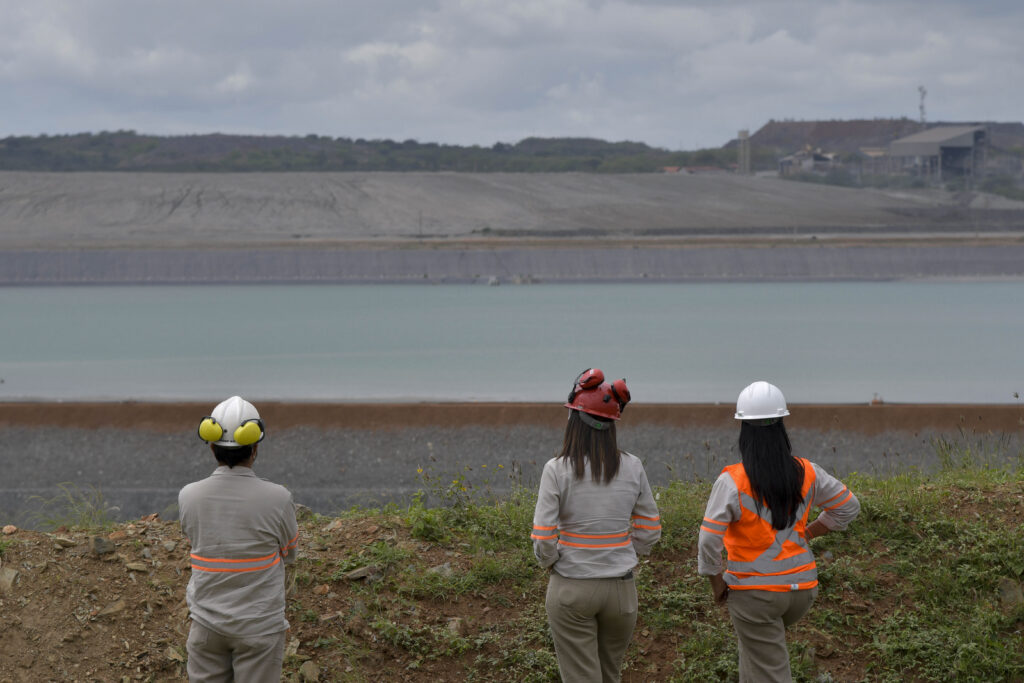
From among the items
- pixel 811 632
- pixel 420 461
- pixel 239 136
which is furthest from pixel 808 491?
pixel 239 136

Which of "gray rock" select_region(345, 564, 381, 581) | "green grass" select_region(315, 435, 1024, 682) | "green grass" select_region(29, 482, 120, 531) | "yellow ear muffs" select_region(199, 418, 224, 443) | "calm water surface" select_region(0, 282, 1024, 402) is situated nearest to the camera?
"yellow ear muffs" select_region(199, 418, 224, 443)

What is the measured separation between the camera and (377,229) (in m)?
50.3

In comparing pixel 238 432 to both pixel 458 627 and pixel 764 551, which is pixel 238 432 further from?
pixel 458 627

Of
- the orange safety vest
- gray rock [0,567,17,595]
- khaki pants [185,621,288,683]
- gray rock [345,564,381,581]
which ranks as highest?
the orange safety vest

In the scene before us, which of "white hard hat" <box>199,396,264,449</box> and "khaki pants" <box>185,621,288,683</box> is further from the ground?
"white hard hat" <box>199,396,264,449</box>

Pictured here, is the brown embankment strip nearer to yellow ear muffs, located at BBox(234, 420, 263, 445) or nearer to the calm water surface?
the calm water surface

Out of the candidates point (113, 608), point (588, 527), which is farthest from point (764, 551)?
point (113, 608)

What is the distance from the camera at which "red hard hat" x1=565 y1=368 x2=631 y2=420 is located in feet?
12.4

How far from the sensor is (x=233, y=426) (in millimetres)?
3604

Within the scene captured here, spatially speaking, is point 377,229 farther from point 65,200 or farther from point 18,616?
point 18,616

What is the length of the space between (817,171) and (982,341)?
6422 centimetres

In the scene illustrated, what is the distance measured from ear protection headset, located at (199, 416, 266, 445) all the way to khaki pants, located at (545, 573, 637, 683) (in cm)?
121

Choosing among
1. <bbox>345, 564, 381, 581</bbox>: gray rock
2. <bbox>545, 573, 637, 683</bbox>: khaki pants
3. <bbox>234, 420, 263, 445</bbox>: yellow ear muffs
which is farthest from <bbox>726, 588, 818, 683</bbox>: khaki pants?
<bbox>345, 564, 381, 581</bbox>: gray rock

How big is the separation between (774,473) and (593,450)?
642mm
